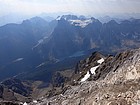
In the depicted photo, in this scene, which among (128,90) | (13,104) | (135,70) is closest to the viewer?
(128,90)

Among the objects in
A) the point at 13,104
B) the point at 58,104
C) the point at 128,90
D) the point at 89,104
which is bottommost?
the point at 13,104

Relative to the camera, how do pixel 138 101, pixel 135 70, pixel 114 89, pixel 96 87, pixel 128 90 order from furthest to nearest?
pixel 96 87 → pixel 135 70 → pixel 114 89 → pixel 128 90 → pixel 138 101

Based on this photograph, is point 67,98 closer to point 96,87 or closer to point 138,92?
point 96,87

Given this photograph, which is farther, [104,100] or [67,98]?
[67,98]

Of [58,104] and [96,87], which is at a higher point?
[96,87]

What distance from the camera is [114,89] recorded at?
45.0m

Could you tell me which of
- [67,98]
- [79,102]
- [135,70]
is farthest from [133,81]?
[67,98]

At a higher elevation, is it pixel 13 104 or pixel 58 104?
pixel 58 104

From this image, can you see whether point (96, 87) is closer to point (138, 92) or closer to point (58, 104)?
point (58, 104)

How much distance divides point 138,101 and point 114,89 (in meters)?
6.77

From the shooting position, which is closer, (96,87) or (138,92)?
(138,92)

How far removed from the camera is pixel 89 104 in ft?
147

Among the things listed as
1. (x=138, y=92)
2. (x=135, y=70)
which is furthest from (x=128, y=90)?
(x=135, y=70)

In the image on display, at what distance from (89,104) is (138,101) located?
8.99 m
